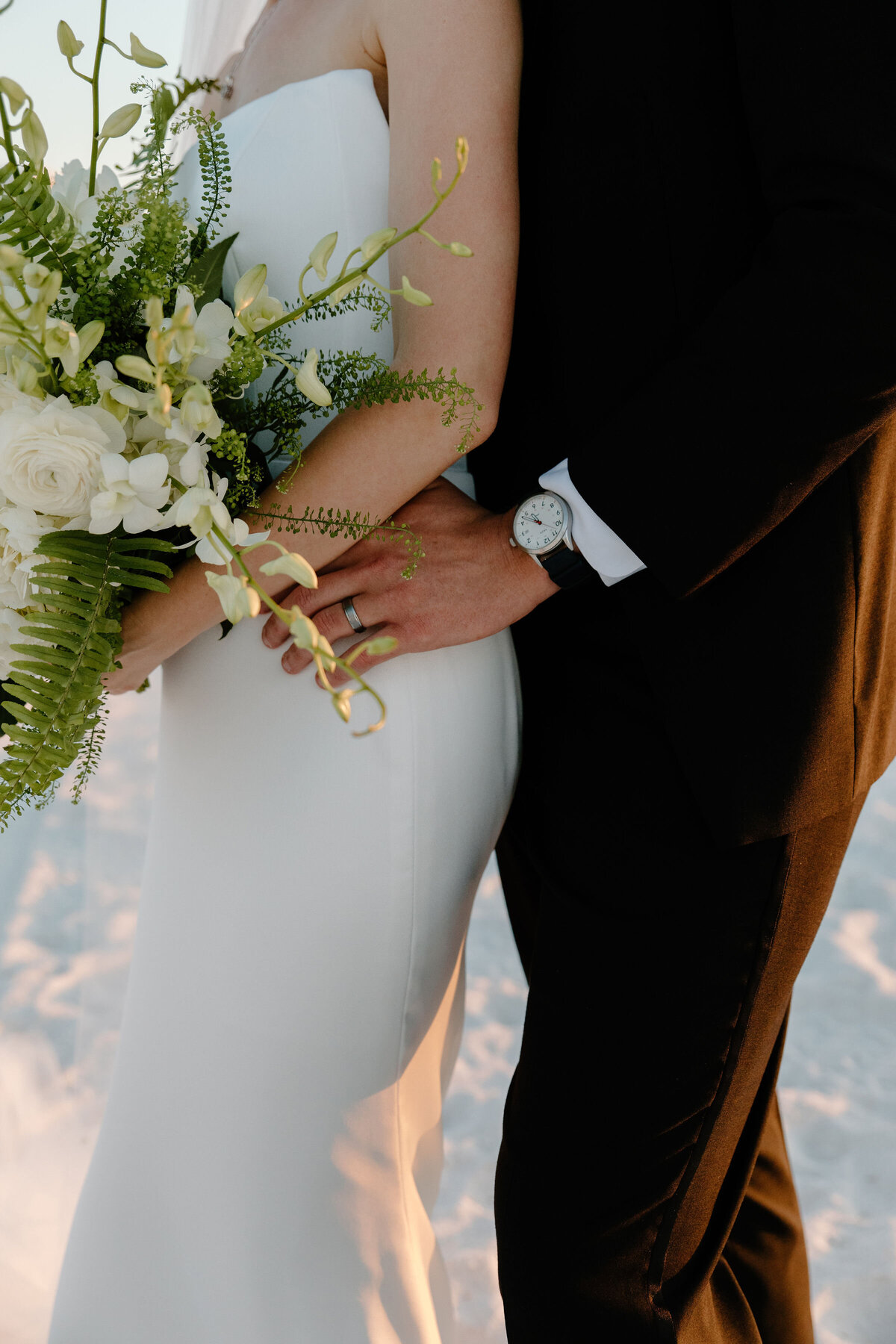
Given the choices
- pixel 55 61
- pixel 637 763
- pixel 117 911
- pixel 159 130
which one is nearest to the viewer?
pixel 159 130

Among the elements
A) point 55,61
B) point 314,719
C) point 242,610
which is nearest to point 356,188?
point 314,719

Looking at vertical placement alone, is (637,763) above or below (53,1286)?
above

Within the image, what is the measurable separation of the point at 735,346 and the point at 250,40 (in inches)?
31.0

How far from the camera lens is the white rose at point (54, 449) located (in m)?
0.70

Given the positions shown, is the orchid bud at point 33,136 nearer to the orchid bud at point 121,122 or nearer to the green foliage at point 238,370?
the orchid bud at point 121,122

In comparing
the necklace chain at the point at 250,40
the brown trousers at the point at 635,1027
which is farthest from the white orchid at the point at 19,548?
the necklace chain at the point at 250,40

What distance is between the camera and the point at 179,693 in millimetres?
1126

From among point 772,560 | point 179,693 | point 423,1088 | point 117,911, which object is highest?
point 179,693

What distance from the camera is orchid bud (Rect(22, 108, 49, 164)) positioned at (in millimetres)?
633

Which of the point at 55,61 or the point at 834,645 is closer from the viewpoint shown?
the point at 834,645

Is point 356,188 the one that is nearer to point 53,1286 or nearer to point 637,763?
point 637,763

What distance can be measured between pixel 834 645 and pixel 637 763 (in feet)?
0.75

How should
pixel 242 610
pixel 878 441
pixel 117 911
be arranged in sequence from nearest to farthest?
pixel 242 610 < pixel 878 441 < pixel 117 911

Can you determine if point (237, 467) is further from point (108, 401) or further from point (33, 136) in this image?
point (33, 136)
